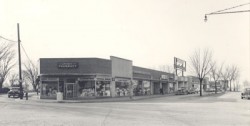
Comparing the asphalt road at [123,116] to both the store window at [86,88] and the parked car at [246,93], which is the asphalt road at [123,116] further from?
the parked car at [246,93]

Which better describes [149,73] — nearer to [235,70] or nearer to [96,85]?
[96,85]

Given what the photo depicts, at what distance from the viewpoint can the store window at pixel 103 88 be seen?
46.4 metres

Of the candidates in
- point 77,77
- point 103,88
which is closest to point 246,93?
point 103,88

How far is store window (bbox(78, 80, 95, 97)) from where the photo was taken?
148 ft

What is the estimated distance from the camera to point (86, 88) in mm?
45438

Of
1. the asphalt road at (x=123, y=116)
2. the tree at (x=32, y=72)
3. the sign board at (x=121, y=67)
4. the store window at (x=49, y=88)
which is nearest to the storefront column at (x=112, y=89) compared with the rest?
the sign board at (x=121, y=67)

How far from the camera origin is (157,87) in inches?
2926

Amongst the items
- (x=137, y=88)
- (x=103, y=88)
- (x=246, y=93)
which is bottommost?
(x=246, y=93)

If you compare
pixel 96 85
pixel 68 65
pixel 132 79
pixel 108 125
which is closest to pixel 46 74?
pixel 68 65

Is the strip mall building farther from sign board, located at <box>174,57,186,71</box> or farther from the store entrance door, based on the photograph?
sign board, located at <box>174,57,186,71</box>

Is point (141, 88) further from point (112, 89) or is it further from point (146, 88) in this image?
point (112, 89)

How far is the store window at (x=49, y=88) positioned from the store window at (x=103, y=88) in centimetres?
505

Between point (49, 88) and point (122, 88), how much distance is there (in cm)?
1154

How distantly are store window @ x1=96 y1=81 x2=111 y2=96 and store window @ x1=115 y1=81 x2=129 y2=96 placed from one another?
2.73m
